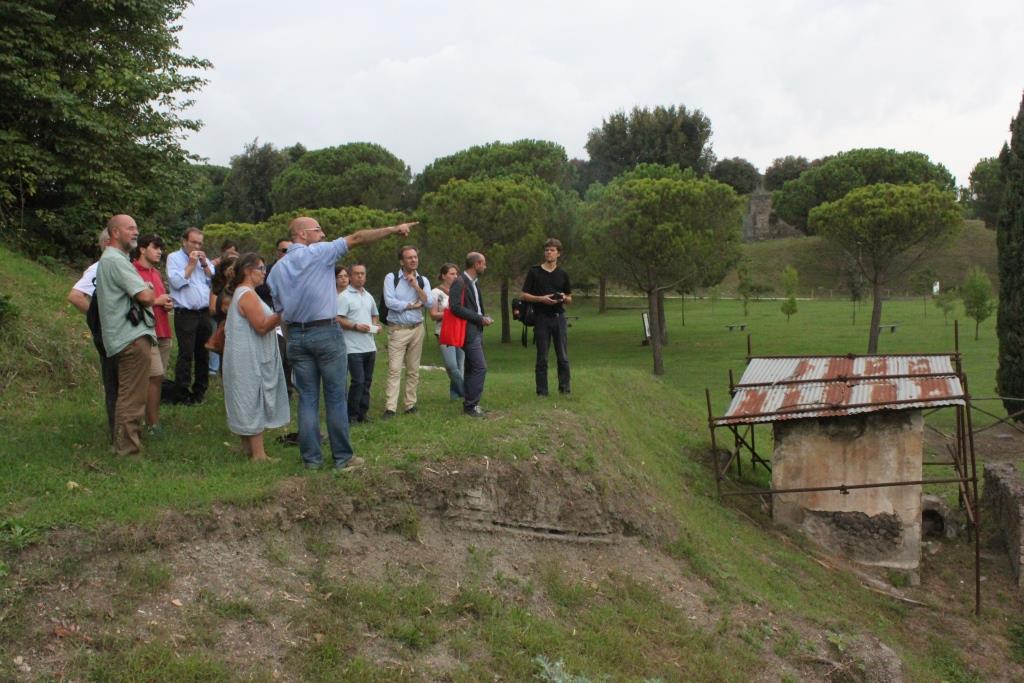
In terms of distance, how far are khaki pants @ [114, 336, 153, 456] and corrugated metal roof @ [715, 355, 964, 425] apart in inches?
286

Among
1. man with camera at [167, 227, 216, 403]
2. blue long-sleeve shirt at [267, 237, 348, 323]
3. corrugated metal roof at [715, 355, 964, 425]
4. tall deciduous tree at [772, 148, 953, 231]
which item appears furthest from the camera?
tall deciduous tree at [772, 148, 953, 231]

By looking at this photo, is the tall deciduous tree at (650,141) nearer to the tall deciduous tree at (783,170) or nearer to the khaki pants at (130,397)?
the tall deciduous tree at (783,170)

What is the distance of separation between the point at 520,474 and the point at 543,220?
75.9 ft

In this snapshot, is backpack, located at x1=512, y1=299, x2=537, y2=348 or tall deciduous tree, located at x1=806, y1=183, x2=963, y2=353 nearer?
backpack, located at x1=512, y1=299, x2=537, y2=348

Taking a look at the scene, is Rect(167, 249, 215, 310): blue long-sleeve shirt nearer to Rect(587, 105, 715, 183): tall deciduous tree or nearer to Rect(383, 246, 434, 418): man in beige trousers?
Rect(383, 246, 434, 418): man in beige trousers

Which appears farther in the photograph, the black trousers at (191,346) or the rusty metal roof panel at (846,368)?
the rusty metal roof panel at (846,368)

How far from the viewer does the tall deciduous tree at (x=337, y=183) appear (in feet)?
176

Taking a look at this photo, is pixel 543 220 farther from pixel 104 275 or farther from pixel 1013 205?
pixel 104 275

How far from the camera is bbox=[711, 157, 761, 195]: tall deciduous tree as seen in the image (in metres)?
75.4

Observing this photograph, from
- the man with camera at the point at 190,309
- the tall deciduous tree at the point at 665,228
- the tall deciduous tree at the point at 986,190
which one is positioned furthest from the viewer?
the tall deciduous tree at the point at 986,190

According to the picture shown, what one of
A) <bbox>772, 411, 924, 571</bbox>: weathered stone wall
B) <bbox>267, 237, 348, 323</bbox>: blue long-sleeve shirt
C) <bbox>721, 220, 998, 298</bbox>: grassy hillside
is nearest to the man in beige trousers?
<bbox>267, 237, 348, 323</bbox>: blue long-sleeve shirt

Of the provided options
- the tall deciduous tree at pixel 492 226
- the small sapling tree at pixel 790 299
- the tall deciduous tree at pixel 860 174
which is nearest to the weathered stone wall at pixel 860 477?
the tall deciduous tree at pixel 492 226

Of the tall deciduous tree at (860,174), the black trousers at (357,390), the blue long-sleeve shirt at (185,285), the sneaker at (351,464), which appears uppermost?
the tall deciduous tree at (860,174)

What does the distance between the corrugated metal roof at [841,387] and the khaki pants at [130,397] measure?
7252 millimetres
